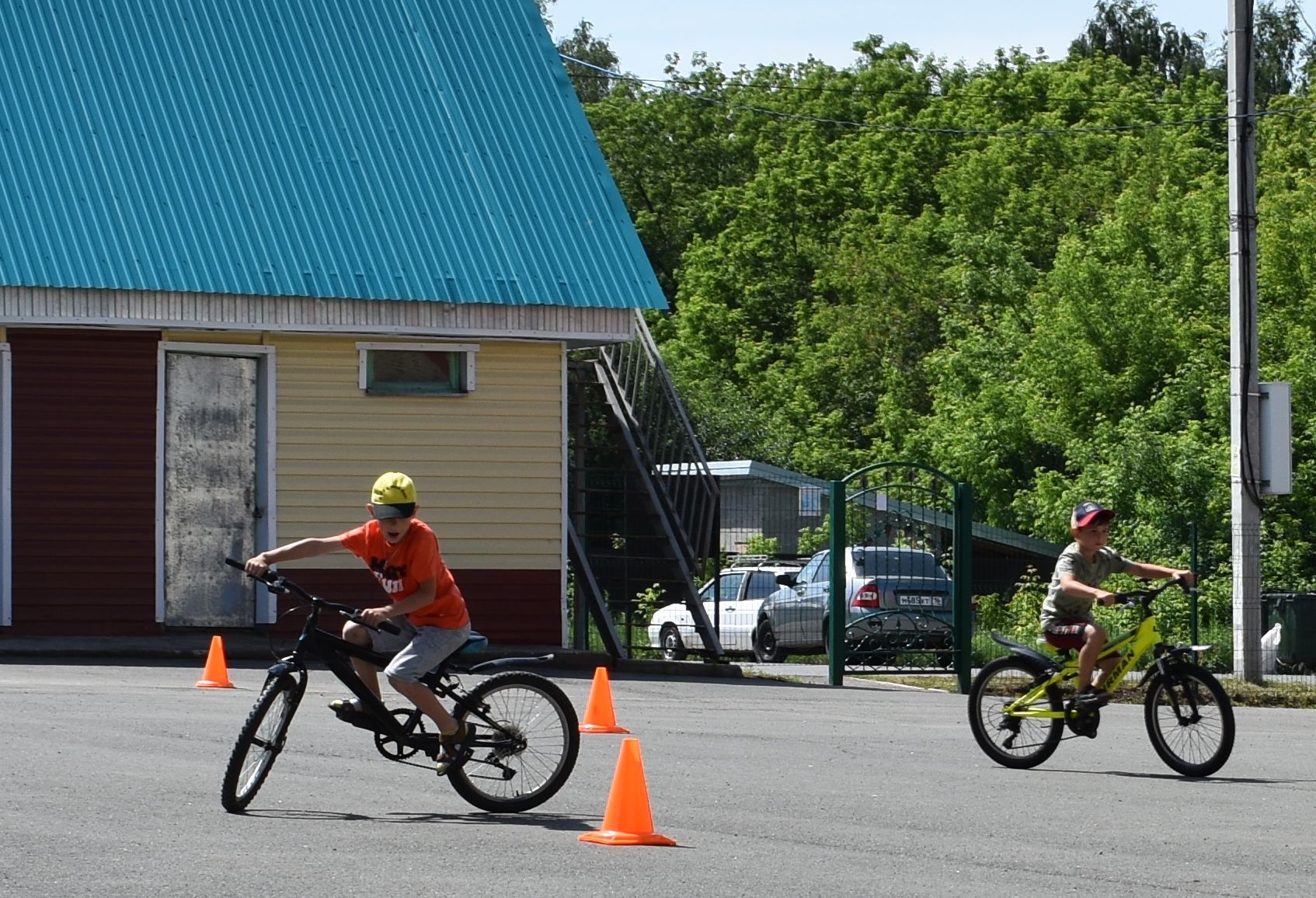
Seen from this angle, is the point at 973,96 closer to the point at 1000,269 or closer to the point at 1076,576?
the point at 1000,269

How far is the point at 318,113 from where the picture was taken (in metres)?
22.5

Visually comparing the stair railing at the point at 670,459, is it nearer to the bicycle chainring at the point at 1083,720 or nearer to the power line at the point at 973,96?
the bicycle chainring at the point at 1083,720

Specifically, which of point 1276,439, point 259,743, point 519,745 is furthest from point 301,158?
point 259,743

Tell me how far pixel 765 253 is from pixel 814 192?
2.47m

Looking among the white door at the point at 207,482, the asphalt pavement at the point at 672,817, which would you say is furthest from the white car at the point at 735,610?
the asphalt pavement at the point at 672,817

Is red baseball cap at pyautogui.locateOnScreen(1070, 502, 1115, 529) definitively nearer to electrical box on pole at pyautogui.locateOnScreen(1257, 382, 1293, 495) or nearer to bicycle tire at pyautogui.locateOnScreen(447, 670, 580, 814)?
bicycle tire at pyautogui.locateOnScreen(447, 670, 580, 814)

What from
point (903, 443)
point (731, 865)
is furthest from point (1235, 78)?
point (903, 443)

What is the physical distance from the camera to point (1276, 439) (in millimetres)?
21422

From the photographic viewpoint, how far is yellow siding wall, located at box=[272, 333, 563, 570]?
70.0 feet

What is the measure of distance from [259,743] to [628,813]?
180cm

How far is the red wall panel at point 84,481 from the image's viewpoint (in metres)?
20.3

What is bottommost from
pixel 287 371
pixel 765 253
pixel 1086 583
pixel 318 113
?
pixel 1086 583

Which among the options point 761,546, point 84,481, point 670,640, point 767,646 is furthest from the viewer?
point 761,546

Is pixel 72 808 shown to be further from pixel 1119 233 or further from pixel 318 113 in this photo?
pixel 1119 233
